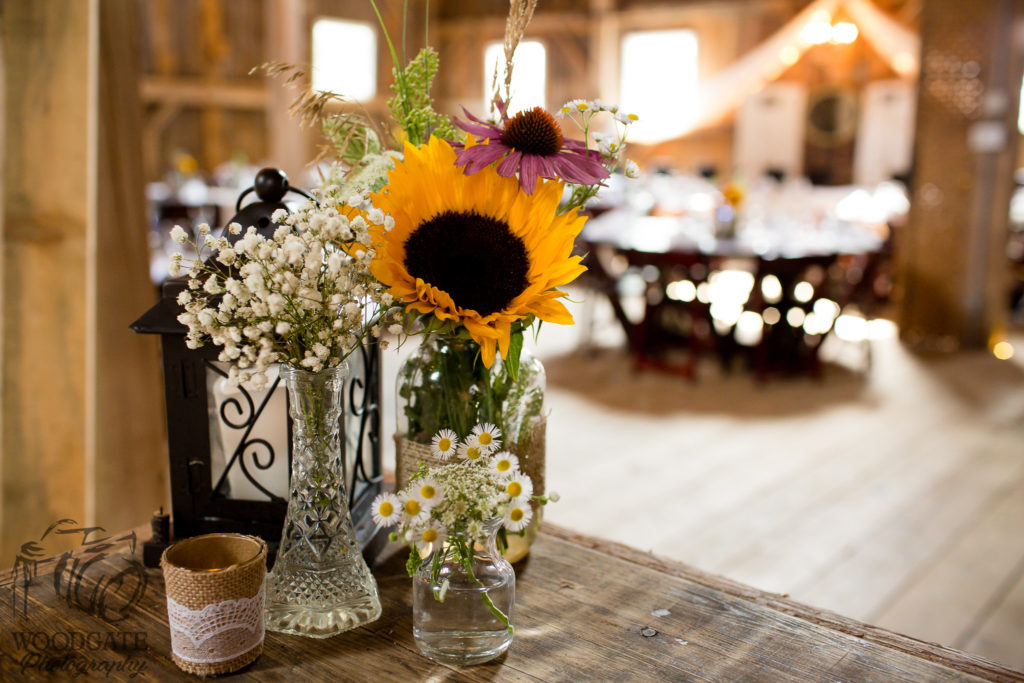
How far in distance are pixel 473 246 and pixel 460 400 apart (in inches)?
7.9

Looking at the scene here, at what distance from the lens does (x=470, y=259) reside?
88 cm

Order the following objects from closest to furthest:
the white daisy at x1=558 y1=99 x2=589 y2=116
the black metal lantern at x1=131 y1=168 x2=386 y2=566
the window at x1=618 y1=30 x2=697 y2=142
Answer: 1. the white daisy at x1=558 y1=99 x2=589 y2=116
2. the black metal lantern at x1=131 y1=168 x2=386 y2=566
3. the window at x1=618 y1=30 x2=697 y2=142

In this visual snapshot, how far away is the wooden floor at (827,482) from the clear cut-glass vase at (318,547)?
1.72 metres

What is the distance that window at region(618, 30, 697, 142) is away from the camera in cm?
1033

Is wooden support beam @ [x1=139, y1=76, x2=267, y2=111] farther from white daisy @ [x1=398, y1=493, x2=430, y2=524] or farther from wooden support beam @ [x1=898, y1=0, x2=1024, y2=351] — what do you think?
white daisy @ [x1=398, y1=493, x2=430, y2=524]

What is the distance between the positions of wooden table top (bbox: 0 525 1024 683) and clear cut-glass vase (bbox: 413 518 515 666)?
2 centimetres

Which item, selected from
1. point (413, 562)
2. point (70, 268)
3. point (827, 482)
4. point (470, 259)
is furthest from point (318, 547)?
point (827, 482)

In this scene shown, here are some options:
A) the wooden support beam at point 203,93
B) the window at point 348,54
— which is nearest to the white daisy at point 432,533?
the wooden support beam at point 203,93

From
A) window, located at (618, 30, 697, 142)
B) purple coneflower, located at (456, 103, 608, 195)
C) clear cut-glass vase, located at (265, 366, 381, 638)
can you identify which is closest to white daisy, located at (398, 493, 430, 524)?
clear cut-glass vase, located at (265, 366, 381, 638)

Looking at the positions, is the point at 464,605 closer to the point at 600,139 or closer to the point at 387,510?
the point at 387,510

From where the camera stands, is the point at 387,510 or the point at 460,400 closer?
the point at 387,510

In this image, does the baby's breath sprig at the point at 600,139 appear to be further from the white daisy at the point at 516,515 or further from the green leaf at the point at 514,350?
the white daisy at the point at 516,515

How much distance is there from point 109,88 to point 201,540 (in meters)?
1.23

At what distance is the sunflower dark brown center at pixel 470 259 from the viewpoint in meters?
0.87
